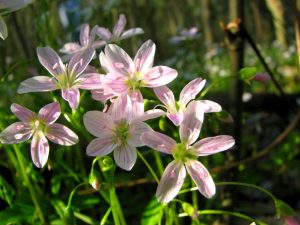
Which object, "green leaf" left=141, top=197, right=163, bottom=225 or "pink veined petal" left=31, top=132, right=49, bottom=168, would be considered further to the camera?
"green leaf" left=141, top=197, right=163, bottom=225

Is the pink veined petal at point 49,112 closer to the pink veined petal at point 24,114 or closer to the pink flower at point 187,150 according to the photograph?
the pink veined petal at point 24,114

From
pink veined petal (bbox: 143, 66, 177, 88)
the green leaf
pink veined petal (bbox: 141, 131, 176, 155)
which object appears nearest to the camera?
pink veined petal (bbox: 141, 131, 176, 155)

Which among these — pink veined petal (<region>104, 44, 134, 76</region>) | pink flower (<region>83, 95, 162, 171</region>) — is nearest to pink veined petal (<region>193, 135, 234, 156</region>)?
pink flower (<region>83, 95, 162, 171</region>)

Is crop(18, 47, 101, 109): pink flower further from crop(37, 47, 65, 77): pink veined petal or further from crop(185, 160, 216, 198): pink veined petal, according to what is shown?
crop(185, 160, 216, 198): pink veined petal

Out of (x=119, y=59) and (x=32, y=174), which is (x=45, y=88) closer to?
(x=119, y=59)

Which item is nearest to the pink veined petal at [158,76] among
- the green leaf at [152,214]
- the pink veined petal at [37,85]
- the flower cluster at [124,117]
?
the flower cluster at [124,117]

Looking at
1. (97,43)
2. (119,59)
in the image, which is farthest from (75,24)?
(119,59)

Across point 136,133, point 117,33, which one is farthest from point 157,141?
point 117,33
